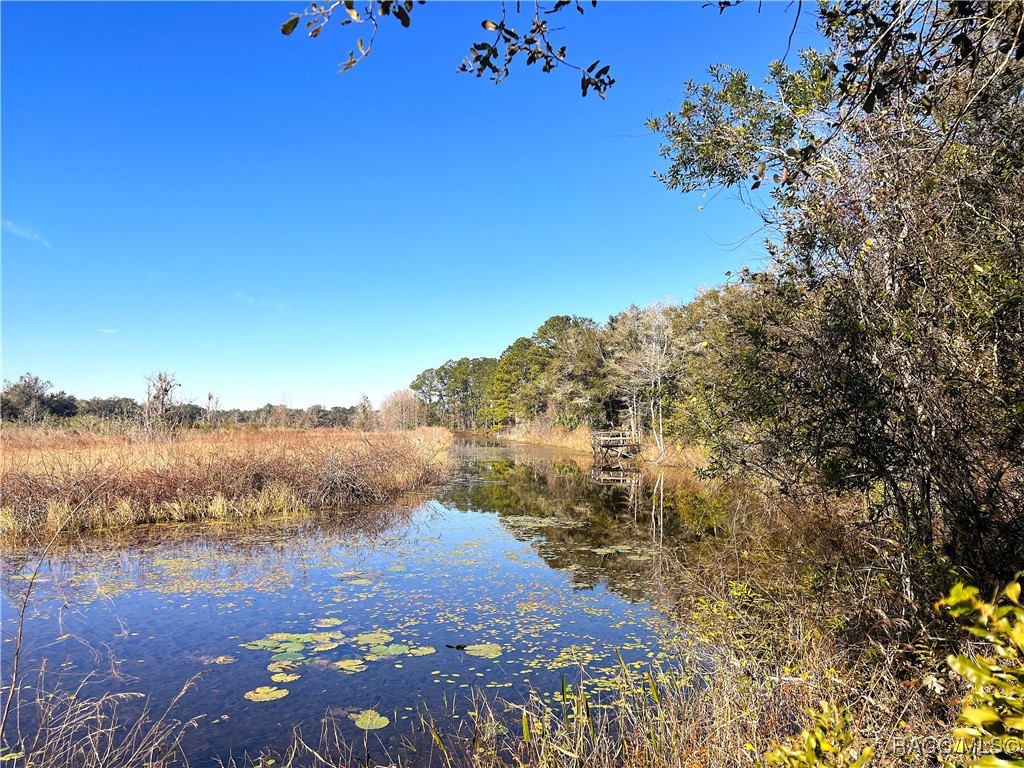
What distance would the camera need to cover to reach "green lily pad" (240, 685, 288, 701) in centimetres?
469

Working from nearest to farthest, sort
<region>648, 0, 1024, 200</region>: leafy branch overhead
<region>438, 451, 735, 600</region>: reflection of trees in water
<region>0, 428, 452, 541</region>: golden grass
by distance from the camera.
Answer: <region>648, 0, 1024, 200</region>: leafy branch overhead, <region>438, 451, 735, 600</region>: reflection of trees in water, <region>0, 428, 452, 541</region>: golden grass

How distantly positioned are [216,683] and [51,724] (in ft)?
3.92

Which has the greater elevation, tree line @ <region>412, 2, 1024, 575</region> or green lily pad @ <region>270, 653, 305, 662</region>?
tree line @ <region>412, 2, 1024, 575</region>

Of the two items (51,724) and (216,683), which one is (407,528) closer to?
(216,683)

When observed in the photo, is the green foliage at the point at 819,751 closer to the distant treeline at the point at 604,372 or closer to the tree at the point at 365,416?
the distant treeline at the point at 604,372

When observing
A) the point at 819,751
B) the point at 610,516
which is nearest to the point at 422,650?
the point at 819,751

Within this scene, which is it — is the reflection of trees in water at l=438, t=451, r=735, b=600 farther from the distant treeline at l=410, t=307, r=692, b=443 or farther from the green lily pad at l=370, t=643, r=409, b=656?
the green lily pad at l=370, t=643, r=409, b=656

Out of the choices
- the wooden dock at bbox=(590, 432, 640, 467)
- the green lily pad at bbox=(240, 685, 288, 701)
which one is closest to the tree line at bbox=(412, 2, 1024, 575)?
the green lily pad at bbox=(240, 685, 288, 701)

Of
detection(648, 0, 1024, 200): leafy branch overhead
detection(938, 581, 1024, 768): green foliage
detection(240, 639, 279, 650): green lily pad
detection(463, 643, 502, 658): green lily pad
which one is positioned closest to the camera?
detection(938, 581, 1024, 768): green foliage

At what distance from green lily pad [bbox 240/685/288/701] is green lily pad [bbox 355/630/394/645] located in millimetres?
1113

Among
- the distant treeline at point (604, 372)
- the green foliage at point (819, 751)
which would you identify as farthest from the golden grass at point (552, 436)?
the green foliage at point (819, 751)

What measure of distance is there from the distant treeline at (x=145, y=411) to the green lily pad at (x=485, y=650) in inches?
491

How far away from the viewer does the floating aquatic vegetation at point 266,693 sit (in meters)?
4.69

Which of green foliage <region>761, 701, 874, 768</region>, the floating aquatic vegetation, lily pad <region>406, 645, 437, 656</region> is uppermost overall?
green foliage <region>761, 701, 874, 768</region>
